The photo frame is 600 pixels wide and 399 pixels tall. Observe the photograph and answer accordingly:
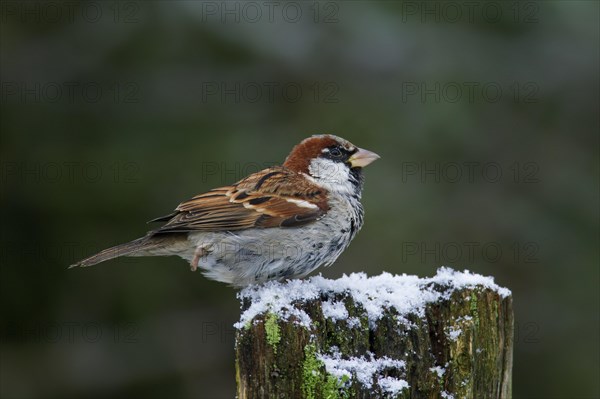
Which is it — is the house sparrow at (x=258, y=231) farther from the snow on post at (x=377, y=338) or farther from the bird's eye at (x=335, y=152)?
the snow on post at (x=377, y=338)

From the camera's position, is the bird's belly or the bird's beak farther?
the bird's beak

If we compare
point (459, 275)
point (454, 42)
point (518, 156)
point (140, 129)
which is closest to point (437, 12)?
point (454, 42)

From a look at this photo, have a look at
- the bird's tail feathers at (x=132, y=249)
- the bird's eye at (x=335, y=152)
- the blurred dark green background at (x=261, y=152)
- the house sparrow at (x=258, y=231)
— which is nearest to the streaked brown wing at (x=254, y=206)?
the house sparrow at (x=258, y=231)

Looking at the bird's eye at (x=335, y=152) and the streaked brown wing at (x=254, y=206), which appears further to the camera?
the bird's eye at (x=335, y=152)

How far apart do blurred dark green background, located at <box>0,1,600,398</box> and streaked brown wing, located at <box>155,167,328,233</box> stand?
75.2 inches

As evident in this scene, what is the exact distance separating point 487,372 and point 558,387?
3637 millimetres

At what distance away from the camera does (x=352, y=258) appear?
6320 millimetres

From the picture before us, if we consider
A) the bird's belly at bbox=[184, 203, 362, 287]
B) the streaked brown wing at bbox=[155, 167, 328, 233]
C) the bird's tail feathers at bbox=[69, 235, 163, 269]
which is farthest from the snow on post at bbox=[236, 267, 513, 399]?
the bird's tail feathers at bbox=[69, 235, 163, 269]

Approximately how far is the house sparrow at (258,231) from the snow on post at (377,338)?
0.74m

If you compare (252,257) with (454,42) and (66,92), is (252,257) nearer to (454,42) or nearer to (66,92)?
(66,92)

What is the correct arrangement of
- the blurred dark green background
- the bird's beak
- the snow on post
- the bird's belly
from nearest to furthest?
the snow on post
the bird's belly
the bird's beak
the blurred dark green background

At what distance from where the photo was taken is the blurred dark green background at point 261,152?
243 inches

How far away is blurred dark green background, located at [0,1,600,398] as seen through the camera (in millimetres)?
6164

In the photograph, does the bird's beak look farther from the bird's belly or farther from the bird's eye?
the bird's belly
